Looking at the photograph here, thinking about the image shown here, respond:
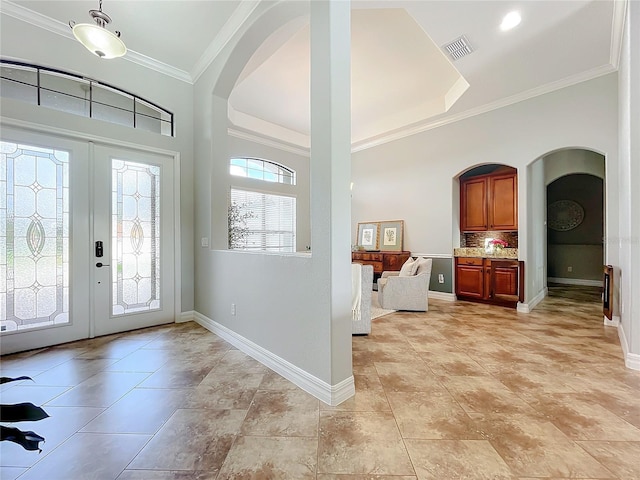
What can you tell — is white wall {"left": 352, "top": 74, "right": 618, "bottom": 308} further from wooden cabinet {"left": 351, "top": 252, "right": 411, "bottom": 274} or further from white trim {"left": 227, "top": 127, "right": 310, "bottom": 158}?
white trim {"left": 227, "top": 127, "right": 310, "bottom": 158}

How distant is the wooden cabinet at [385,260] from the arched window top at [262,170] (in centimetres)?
267

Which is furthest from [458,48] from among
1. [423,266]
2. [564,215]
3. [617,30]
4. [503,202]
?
[564,215]

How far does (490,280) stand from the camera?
15.8 ft

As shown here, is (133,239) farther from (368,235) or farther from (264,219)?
(368,235)

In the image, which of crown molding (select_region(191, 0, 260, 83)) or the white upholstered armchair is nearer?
crown molding (select_region(191, 0, 260, 83))

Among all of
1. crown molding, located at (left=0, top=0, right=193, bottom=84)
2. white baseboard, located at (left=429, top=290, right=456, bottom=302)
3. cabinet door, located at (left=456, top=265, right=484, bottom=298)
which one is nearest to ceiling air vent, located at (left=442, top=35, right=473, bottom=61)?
cabinet door, located at (left=456, top=265, right=484, bottom=298)

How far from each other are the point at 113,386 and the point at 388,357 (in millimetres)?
2430

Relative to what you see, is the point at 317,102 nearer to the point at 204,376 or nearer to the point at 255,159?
the point at 204,376

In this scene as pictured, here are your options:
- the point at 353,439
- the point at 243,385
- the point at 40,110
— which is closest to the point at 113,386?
the point at 243,385

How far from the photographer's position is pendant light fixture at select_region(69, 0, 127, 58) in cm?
227

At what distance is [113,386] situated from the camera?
2.26 meters

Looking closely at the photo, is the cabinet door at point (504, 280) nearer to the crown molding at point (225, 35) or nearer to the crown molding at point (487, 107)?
the crown molding at point (487, 107)

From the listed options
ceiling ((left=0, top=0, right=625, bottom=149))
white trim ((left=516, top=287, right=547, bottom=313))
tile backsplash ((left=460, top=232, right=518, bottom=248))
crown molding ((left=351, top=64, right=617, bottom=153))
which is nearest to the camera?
ceiling ((left=0, top=0, right=625, bottom=149))

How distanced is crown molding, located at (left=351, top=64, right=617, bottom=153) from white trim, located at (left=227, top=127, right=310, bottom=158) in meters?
1.41
